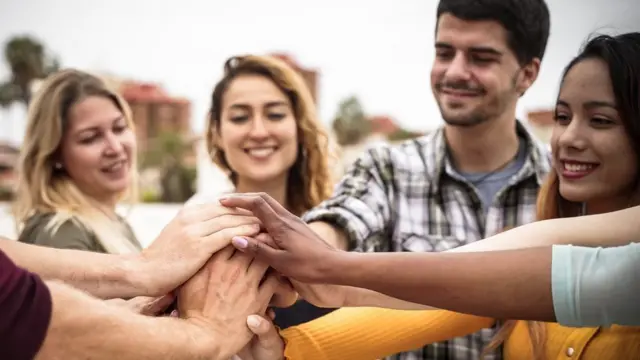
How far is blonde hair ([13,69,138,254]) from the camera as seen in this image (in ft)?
7.67

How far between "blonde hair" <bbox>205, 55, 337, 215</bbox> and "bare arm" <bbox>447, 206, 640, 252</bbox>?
1.23 m

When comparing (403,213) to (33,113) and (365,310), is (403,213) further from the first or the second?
(33,113)

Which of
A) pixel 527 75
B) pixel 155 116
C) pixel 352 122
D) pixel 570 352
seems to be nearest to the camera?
pixel 570 352

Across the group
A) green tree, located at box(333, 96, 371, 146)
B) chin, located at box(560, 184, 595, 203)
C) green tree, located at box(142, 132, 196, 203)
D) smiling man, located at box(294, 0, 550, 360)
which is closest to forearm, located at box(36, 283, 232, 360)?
smiling man, located at box(294, 0, 550, 360)

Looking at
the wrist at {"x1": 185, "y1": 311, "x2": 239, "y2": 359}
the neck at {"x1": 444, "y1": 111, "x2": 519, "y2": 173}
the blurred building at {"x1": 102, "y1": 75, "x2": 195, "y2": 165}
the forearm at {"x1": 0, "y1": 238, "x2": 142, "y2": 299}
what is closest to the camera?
the wrist at {"x1": 185, "y1": 311, "x2": 239, "y2": 359}

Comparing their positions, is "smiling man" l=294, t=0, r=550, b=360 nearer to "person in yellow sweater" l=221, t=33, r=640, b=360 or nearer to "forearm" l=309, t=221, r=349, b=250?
"forearm" l=309, t=221, r=349, b=250

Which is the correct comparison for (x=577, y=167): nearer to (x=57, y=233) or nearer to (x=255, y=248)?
(x=255, y=248)

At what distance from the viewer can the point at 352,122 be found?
67.1 feet

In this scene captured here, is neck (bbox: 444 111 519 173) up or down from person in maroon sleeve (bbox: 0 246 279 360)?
up

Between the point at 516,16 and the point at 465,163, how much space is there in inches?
16.8

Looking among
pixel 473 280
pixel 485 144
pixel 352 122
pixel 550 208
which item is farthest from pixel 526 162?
pixel 352 122

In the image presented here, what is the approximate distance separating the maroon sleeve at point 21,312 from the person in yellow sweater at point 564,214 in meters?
0.47

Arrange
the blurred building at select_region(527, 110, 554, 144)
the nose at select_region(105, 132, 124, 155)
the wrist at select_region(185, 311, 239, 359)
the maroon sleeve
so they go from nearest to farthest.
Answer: the maroon sleeve → the wrist at select_region(185, 311, 239, 359) → the blurred building at select_region(527, 110, 554, 144) → the nose at select_region(105, 132, 124, 155)

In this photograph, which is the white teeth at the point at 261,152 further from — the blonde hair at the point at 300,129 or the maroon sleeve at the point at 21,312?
the maroon sleeve at the point at 21,312
